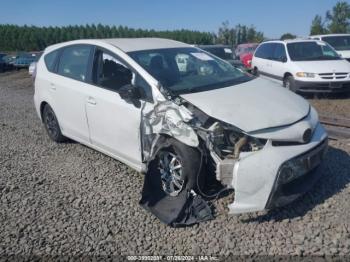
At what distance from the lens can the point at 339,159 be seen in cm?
462

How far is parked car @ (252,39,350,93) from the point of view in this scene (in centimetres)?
915

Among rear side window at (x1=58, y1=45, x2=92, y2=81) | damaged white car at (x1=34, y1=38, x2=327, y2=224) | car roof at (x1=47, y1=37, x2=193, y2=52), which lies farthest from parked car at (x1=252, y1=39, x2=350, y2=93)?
rear side window at (x1=58, y1=45, x2=92, y2=81)

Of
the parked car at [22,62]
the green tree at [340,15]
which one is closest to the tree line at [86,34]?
the green tree at [340,15]

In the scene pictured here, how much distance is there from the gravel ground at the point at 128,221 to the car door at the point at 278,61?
5.57m

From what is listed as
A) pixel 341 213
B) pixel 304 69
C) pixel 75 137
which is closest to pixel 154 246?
pixel 341 213

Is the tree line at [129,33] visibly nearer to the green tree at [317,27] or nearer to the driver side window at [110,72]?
the green tree at [317,27]

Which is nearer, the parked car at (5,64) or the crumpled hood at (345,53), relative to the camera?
the crumpled hood at (345,53)

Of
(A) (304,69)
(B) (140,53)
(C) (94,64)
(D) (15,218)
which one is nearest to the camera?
(D) (15,218)

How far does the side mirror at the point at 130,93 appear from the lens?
387 centimetres

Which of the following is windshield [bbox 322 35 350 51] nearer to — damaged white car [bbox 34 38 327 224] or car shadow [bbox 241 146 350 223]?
car shadow [bbox 241 146 350 223]

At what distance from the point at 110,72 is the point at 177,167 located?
5.33 feet

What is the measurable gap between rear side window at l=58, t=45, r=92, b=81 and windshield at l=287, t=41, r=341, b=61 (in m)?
6.69

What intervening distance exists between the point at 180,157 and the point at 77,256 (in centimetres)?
132

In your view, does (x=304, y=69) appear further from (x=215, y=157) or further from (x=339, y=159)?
(x=215, y=157)
